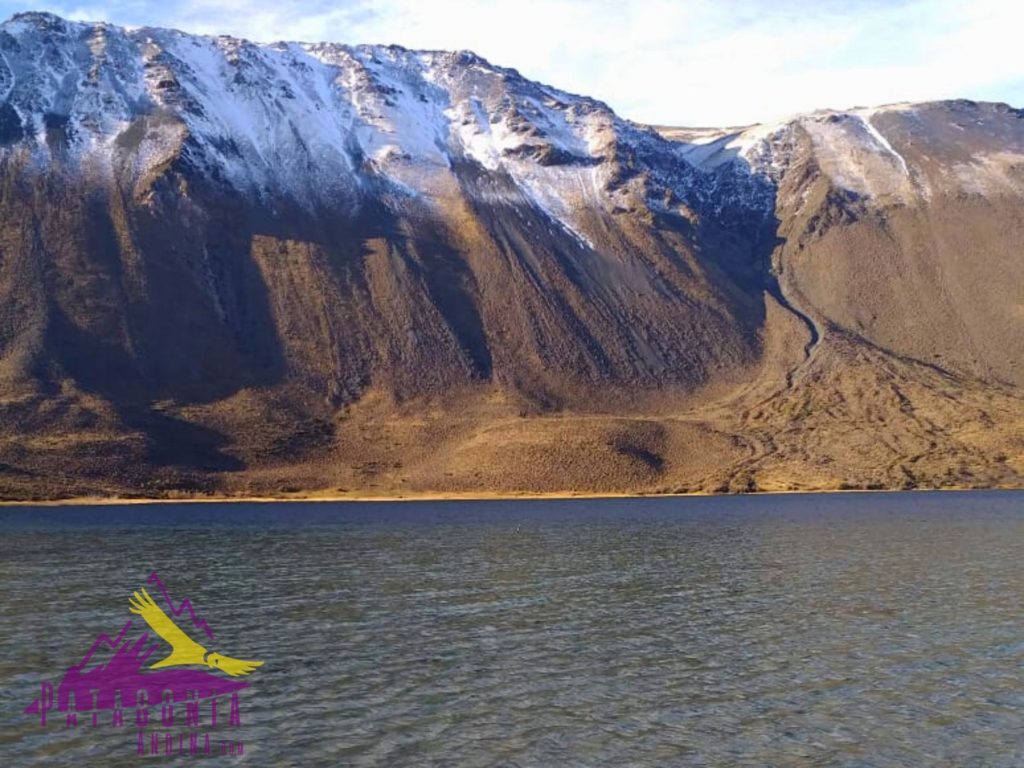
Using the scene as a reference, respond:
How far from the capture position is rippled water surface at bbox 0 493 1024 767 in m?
20.1

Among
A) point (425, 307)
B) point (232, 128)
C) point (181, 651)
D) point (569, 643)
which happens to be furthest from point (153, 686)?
point (232, 128)

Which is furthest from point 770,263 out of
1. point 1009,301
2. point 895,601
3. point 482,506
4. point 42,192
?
point 895,601

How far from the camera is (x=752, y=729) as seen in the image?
21.2 metres

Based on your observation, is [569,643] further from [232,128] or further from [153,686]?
[232,128]

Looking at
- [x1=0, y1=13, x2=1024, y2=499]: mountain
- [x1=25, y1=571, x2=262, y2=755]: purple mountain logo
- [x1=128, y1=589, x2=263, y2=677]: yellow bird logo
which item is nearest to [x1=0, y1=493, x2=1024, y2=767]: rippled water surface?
[x1=25, y1=571, x2=262, y2=755]: purple mountain logo

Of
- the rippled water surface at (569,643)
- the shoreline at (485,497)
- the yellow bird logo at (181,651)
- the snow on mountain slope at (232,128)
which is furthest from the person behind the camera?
the snow on mountain slope at (232,128)

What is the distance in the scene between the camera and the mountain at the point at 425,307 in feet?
395

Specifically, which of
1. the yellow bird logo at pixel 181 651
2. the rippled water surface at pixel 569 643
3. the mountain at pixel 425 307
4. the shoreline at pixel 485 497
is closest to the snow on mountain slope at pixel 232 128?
the mountain at pixel 425 307

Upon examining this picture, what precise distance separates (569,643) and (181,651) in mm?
10753

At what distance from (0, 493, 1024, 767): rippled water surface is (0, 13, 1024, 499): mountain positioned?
58.2 meters

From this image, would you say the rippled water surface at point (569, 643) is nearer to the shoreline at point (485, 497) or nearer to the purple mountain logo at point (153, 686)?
the purple mountain logo at point (153, 686)

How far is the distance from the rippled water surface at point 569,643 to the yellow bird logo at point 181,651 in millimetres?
623

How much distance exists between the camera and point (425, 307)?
497 ft

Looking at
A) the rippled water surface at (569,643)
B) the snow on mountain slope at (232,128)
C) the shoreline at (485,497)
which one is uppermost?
the snow on mountain slope at (232,128)
